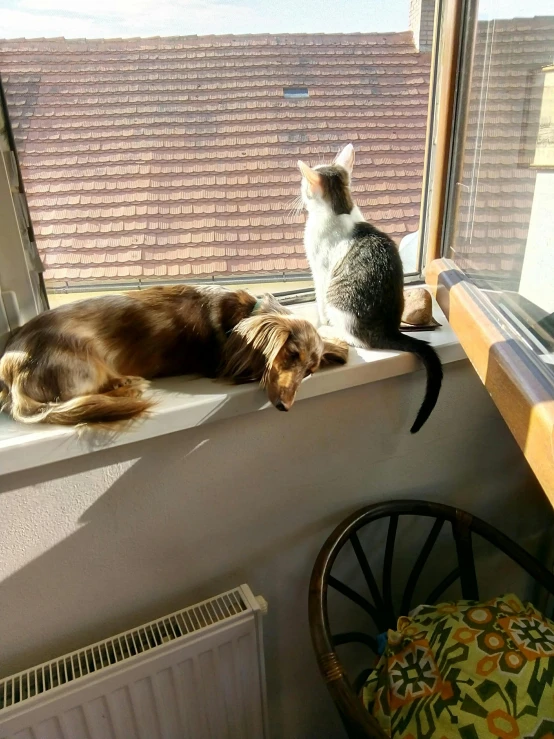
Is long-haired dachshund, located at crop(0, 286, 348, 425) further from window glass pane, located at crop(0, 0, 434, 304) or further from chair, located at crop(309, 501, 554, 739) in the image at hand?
chair, located at crop(309, 501, 554, 739)

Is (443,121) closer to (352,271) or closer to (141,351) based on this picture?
(352,271)

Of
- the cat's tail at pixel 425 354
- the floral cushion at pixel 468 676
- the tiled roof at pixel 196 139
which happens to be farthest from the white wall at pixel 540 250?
the floral cushion at pixel 468 676

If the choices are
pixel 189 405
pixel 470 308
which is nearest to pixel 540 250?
pixel 470 308

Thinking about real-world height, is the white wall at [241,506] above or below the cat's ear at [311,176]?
below

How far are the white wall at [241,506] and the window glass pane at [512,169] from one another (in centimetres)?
25

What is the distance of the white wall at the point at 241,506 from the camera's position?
2.63 feet

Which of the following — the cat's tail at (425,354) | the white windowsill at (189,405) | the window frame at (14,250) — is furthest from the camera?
the cat's tail at (425,354)

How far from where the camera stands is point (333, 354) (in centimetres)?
89

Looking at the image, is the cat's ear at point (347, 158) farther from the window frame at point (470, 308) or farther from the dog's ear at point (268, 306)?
the dog's ear at point (268, 306)

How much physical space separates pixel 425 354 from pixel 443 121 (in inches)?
19.6

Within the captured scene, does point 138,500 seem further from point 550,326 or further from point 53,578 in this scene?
point 550,326

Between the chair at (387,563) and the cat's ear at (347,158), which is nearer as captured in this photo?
the chair at (387,563)

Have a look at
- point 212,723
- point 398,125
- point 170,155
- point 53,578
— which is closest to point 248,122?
point 170,155

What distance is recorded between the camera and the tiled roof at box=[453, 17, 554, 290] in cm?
80
